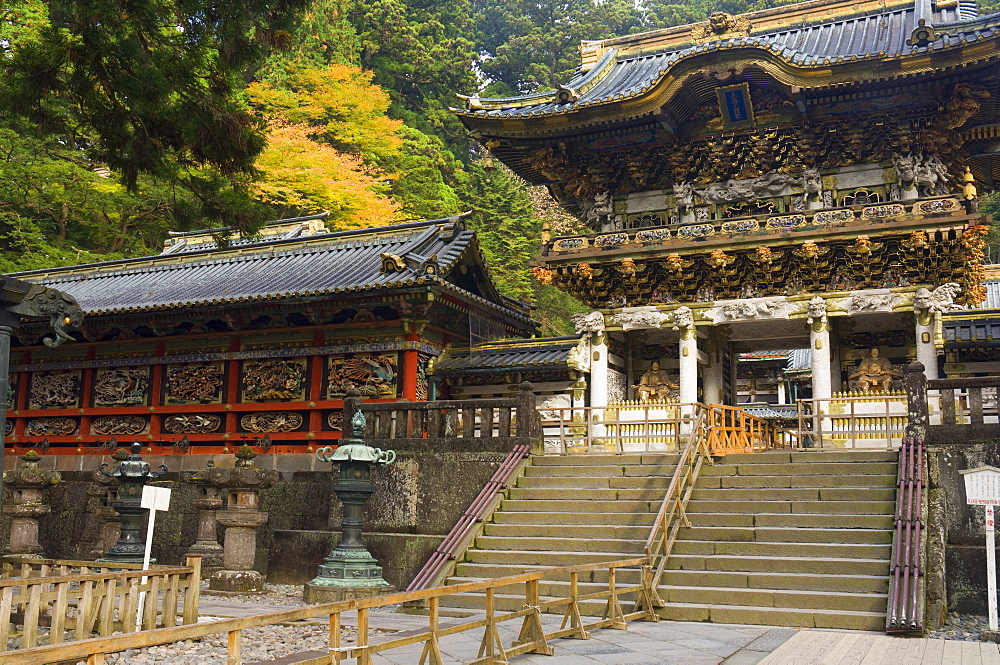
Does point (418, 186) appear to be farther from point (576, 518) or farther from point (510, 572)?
point (510, 572)

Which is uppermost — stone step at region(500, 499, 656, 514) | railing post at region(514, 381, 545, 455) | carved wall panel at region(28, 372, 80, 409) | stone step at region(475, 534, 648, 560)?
carved wall panel at region(28, 372, 80, 409)

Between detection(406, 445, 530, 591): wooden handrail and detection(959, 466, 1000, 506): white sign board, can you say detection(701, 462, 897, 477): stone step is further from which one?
detection(406, 445, 530, 591): wooden handrail

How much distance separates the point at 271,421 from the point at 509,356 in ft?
17.1

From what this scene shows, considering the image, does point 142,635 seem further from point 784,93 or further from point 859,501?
point 784,93

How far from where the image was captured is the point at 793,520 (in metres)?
12.4

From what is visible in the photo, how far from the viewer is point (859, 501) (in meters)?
12.6

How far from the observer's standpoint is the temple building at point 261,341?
61.2ft

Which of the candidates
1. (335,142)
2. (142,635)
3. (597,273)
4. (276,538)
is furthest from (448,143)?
(142,635)

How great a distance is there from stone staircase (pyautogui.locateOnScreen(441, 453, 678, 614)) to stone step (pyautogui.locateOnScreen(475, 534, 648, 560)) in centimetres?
1

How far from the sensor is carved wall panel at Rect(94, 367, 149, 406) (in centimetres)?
2078

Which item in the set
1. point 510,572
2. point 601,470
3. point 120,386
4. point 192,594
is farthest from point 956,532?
point 120,386

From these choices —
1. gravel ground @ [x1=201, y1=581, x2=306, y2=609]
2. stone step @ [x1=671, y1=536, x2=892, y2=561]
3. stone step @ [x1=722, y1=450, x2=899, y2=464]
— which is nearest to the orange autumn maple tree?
gravel ground @ [x1=201, y1=581, x2=306, y2=609]

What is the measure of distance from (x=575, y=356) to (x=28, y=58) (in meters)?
11.7

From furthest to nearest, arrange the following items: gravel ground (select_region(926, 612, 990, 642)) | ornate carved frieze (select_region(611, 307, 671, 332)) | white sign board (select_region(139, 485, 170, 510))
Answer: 1. ornate carved frieze (select_region(611, 307, 671, 332))
2. white sign board (select_region(139, 485, 170, 510))
3. gravel ground (select_region(926, 612, 990, 642))
